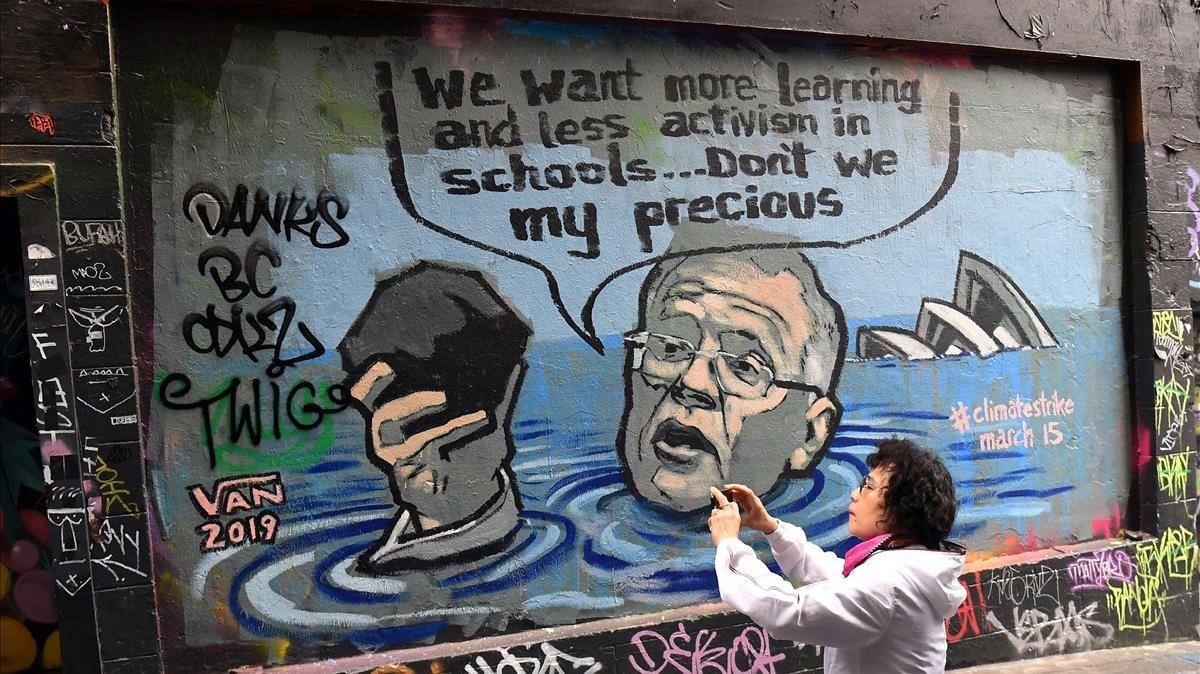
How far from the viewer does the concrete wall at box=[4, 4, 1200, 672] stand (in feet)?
13.2

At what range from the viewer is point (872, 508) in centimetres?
266

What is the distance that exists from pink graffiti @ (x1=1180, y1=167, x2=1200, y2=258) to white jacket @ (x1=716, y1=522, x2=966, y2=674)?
447 cm

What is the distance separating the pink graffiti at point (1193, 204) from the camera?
19.3 feet

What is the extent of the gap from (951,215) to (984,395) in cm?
109

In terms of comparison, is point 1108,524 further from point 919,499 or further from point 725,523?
point 725,523

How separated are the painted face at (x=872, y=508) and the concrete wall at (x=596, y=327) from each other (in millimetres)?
2149

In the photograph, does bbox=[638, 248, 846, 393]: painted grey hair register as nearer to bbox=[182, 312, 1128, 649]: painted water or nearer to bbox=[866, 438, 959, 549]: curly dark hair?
bbox=[182, 312, 1128, 649]: painted water

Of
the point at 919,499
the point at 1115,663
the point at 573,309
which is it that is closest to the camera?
the point at 919,499

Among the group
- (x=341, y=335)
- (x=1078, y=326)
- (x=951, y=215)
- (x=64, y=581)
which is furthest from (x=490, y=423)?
(x=1078, y=326)

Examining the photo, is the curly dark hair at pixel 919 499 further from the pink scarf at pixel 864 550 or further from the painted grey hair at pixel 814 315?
the painted grey hair at pixel 814 315

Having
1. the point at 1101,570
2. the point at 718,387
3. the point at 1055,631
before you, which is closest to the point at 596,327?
the point at 718,387

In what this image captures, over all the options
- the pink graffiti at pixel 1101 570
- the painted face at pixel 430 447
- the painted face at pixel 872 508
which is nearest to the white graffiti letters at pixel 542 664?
the painted face at pixel 430 447

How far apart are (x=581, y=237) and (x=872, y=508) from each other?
242cm

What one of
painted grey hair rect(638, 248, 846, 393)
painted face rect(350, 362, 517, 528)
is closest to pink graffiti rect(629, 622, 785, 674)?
painted face rect(350, 362, 517, 528)
